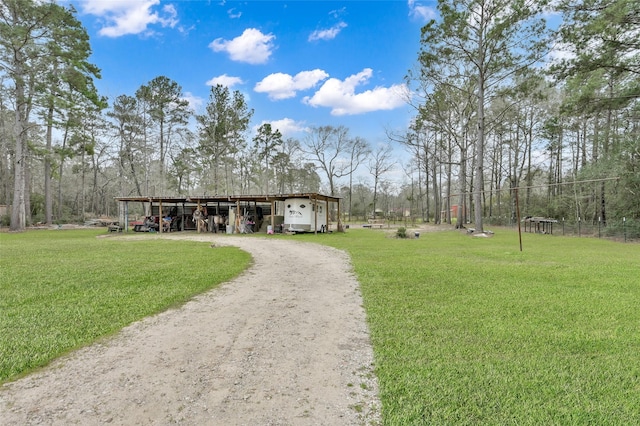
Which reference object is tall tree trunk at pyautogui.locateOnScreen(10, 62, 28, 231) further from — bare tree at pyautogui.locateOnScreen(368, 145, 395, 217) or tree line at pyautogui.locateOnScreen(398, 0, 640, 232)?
bare tree at pyautogui.locateOnScreen(368, 145, 395, 217)

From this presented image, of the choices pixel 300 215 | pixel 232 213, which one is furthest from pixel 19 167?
pixel 300 215

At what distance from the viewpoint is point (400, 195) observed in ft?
173

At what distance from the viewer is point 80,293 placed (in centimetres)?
500

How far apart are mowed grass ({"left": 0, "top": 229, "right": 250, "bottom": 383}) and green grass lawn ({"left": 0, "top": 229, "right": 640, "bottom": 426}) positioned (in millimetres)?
20

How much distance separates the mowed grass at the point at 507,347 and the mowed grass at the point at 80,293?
118 inches

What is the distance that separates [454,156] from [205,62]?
80.4 ft

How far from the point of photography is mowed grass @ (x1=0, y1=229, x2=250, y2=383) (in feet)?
10.2

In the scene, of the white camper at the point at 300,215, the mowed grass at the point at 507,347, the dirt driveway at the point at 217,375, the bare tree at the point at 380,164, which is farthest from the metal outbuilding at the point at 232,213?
the bare tree at the point at 380,164

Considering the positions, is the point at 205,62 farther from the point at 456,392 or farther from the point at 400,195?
the point at 400,195

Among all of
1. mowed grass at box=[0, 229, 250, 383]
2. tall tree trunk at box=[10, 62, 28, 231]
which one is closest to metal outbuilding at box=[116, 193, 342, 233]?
tall tree trunk at box=[10, 62, 28, 231]

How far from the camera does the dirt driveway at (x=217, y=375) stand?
79.0 inches

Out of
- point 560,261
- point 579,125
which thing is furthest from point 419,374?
point 579,125

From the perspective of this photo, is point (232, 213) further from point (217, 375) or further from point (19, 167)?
point (217, 375)

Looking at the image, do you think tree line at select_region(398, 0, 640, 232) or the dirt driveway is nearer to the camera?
the dirt driveway
